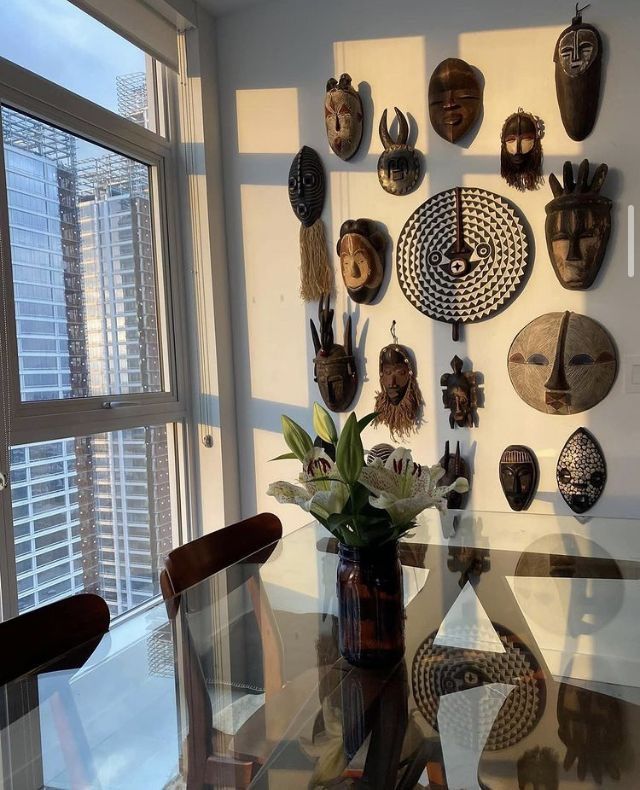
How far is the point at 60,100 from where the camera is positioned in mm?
1846

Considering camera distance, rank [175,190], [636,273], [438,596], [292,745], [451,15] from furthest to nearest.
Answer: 1. [175,190]
2. [451,15]
3. [636,273]
4. [438,596]
5. [292,745]

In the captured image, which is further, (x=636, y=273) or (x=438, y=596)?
(x=636, y=273)

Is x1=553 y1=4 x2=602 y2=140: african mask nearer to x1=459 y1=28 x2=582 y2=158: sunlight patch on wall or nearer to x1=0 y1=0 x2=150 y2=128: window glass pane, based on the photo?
x1=459 y1=28 x2=582 y2=158: sunlight patch on wall

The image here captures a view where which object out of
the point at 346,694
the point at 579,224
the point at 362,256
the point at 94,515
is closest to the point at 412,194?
the point at 362,256

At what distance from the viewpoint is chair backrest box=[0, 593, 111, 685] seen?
0.96m

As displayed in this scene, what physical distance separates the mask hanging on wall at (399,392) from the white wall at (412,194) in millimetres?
40

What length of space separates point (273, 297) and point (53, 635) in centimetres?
165

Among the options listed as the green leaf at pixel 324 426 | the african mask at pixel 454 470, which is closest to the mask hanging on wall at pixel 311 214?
the african mask at pixel 454 470

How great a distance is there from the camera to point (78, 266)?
1972mm

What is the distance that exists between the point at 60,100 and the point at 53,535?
Answer: 49.9 inches

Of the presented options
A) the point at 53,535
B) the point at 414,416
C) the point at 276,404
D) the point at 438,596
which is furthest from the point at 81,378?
the point at 438,596

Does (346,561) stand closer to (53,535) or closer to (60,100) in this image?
(53,535)

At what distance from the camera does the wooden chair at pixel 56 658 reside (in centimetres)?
79

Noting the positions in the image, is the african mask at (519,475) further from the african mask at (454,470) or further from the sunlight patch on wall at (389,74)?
the sunlight patch on wall at (389,74)
